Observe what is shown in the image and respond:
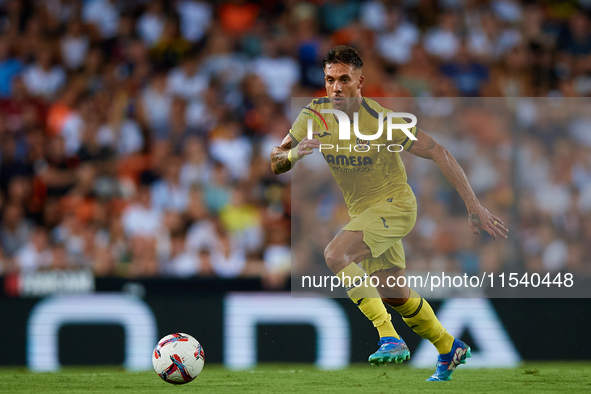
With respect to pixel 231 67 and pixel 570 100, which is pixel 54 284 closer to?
pixel 231 67

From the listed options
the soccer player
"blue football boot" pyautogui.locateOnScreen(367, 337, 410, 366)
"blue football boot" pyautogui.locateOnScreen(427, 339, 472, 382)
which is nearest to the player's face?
the soccer player

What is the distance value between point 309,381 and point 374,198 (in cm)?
174

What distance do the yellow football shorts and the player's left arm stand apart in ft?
1.54

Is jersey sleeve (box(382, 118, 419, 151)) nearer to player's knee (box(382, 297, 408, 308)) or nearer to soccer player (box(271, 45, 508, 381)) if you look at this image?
soccer player (box(271, 45, 508, 381))

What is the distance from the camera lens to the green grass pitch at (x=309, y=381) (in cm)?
671

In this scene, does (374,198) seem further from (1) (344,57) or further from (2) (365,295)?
(1) (344,57)

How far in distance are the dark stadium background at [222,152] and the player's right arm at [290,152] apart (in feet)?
5.22

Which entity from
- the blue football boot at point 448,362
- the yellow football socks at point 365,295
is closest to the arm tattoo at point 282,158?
the yellow football socks at point 365,295

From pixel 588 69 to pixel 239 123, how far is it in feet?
→ 17.2

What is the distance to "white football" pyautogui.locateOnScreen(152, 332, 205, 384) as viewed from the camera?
22.3ft

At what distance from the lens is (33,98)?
488 inches

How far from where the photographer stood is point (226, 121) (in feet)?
38.6

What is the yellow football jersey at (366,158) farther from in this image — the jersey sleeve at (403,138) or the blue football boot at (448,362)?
the blue football boot at (448,362)

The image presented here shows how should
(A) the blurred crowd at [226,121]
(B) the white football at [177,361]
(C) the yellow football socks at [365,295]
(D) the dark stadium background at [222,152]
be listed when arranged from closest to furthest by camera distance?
(B) the white football at [177,361], (C) the yellow football socks at [365,295], (D) the dark stadium background at [222,152], (A) the blurred crowd at [226,121]
